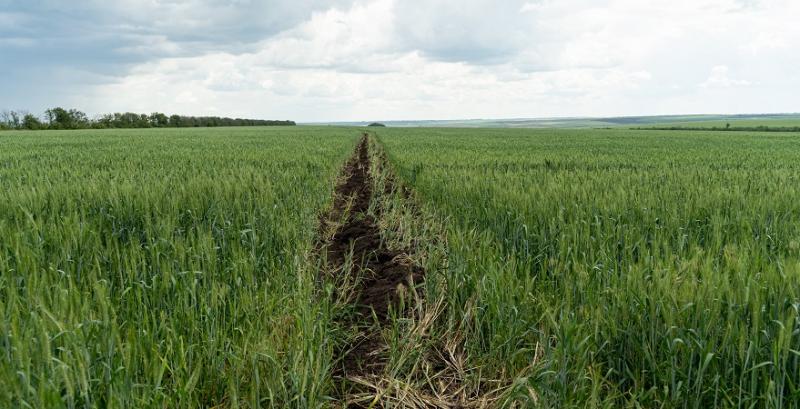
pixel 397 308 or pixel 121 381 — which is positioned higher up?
pixel 121 381

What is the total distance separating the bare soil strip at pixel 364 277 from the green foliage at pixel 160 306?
0.85 ft

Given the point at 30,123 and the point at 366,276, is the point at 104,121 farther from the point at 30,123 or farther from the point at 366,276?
the point at 366,276

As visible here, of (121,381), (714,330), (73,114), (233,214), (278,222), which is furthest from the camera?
(73,114)

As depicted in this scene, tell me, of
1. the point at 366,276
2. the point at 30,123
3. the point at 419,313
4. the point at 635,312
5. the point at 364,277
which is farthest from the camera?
the point at 30,123

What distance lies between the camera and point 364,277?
459 cm

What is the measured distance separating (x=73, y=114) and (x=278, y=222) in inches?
4030

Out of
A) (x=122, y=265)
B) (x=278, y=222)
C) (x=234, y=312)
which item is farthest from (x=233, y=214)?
(x=234, y=312)

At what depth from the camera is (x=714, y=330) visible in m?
2.22

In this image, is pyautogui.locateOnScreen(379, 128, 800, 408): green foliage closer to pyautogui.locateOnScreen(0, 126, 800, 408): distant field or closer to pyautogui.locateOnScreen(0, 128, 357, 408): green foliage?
pyautogui.locateOnScreen(0, 126, 800, 408): distant field

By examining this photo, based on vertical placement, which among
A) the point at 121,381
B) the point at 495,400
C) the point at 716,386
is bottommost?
the point at 495,400

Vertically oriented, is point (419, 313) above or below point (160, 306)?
below

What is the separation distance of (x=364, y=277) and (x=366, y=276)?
11 centimetres

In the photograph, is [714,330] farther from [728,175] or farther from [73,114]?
[73,114]

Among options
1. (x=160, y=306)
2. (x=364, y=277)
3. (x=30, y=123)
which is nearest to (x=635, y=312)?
(x=160, y=306)
